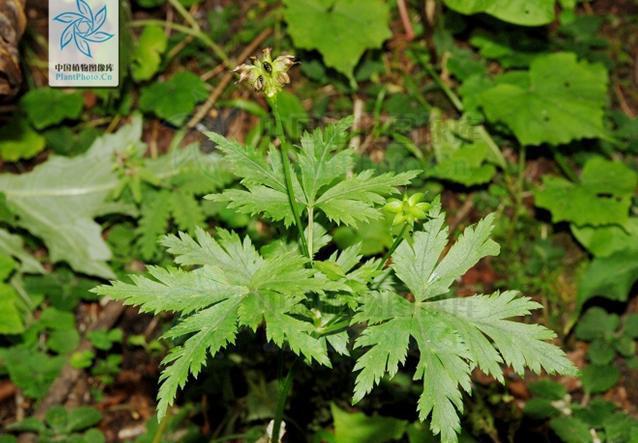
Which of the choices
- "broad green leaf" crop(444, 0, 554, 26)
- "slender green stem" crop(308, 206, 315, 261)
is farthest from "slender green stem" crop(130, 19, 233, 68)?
"slender green stem" crop(308, 206, 315, 261)

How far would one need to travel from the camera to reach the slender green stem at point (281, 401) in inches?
89.7

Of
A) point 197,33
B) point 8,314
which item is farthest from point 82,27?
point 8,314

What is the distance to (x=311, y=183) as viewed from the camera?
2256 millimetres

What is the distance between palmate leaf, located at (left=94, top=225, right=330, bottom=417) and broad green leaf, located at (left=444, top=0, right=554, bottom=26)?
7.27ft

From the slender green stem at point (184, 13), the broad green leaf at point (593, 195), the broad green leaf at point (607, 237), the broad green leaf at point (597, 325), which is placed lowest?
the broad green leaf at point (597, 325)

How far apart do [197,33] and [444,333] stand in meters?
2.93

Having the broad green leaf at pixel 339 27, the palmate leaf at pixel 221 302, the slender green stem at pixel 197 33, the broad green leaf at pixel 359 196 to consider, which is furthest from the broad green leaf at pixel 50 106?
the broad green leaf at pixel 359 196

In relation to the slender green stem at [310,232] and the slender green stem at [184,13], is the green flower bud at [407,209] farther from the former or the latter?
the slender green stem at [184,13]

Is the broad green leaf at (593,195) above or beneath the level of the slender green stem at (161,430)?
above

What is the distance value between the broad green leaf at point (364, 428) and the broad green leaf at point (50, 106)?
2295 millimetres

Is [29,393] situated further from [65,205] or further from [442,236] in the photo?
[442,236]

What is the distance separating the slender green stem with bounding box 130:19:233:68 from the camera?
4262mm

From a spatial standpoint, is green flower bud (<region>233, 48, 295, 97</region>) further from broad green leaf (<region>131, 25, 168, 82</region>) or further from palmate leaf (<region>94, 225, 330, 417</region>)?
broad green leaf (<region>131, 25, 168, 82</region>)

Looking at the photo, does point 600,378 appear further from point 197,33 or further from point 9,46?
point 9,46
